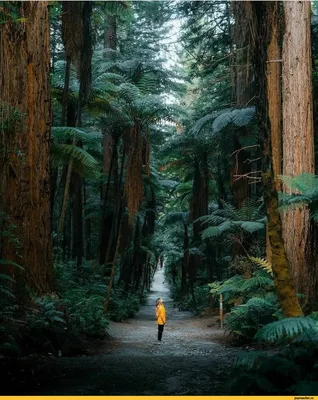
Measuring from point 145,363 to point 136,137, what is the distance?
7704 mm

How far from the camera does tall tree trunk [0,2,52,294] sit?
7453 mm

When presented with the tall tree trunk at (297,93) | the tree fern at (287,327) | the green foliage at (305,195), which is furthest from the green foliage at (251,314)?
the tree fern at (287,327)

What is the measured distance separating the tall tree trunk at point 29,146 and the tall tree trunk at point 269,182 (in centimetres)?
401

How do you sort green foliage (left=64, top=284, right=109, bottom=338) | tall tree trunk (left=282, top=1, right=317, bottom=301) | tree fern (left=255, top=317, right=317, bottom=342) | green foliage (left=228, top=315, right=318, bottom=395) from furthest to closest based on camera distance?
green foliage (left=64, top=284, right=109, bottom=338), tall tree trunk (left=282, top=1, right=317, bottom=301), tree fern (left=255, top=317, right=317, bottom=342), green foliage (left=228, top=315, right=318, bottom=395)

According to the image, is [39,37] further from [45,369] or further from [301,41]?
[45,369]

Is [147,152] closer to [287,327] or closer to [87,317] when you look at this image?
[87,317]

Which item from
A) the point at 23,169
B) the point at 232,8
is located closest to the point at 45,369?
the point at 23,169

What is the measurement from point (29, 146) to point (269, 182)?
485 cm

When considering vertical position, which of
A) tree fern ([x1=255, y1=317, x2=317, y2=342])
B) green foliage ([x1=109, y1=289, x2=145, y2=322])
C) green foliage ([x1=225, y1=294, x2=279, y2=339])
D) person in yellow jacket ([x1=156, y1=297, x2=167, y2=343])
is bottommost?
green foliage ([x1=109, y1=289, x2=145, y2=322])

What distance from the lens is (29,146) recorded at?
8211 millimetres

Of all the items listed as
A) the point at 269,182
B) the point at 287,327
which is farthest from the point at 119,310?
the point at 287,327

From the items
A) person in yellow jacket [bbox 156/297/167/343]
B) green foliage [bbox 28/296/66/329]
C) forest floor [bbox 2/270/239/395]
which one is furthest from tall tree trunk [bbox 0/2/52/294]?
person in yellow jacket [bbox 156/297/167/343]

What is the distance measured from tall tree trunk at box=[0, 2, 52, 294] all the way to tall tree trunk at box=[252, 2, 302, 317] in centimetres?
401

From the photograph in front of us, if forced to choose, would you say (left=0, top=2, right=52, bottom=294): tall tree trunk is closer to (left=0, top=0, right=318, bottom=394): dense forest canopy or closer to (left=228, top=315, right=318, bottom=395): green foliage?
(left=0, top=0, right=318, bottom=394): dense forest canopy
